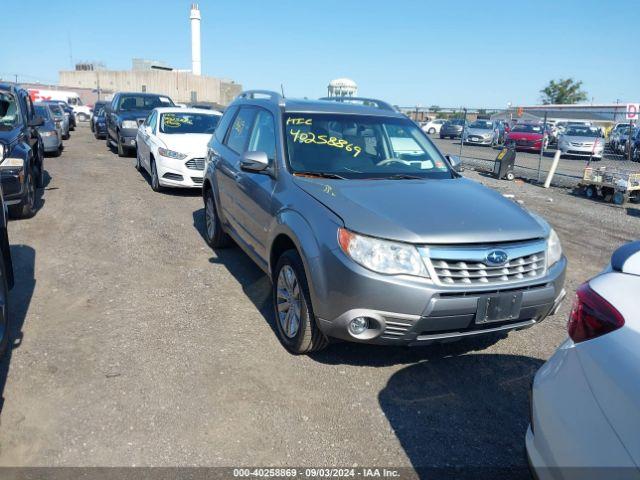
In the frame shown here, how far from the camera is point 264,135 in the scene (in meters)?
4.68

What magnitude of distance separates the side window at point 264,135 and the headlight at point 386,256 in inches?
58.4

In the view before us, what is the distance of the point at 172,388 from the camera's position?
3369mm

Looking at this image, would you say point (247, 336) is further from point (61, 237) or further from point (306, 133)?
point (61, 237)

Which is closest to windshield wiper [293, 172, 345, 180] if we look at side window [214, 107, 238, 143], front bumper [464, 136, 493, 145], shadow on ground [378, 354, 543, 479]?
shadow on ground [378, 354, 543, 479]

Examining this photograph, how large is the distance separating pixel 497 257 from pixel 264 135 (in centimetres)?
245

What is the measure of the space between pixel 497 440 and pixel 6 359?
3329 millimetres

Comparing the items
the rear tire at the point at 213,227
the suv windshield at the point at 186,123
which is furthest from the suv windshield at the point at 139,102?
the rear tire at the point at 213,227

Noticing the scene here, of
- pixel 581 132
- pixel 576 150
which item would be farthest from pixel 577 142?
pixel 581 132

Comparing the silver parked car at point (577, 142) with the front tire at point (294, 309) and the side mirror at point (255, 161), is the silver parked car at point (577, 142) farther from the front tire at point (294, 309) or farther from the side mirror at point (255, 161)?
the front tire at point (294, 309)

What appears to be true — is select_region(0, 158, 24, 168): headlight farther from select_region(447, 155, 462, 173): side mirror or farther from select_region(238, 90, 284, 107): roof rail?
select_region(447, 155, 462, 173): side mirror

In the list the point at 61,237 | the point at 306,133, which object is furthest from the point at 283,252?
the point at 61,237

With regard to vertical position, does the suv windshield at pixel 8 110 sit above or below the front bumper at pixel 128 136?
above

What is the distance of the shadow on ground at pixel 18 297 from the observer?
3.61 metres

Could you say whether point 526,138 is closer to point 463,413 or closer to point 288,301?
point 288,301
